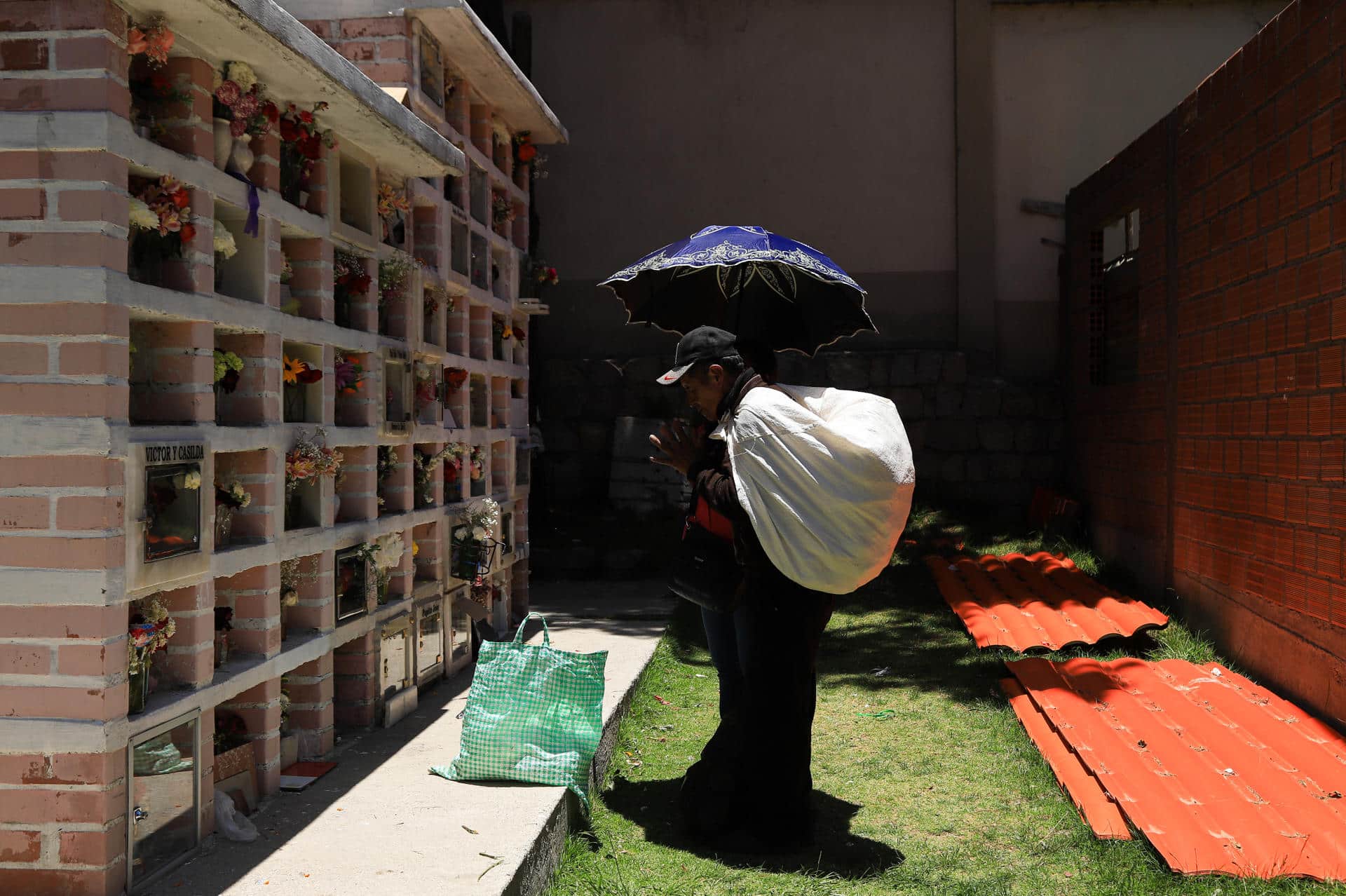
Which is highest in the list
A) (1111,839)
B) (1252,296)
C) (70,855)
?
(1252,296)

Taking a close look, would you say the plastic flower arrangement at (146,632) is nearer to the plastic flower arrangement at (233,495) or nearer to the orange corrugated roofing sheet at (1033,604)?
the plastic flower arrangement at (233,495)

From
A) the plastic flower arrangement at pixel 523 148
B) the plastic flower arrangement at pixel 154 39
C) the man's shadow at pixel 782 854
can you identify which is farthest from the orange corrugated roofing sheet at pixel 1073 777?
the plastic flower arrangement at pixel 523 148

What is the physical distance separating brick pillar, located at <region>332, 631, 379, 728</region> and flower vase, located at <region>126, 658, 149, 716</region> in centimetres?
139

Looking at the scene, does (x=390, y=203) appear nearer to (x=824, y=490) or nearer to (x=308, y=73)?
(x=308, y=73)

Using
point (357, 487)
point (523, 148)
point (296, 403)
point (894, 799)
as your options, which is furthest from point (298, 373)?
point (523, 148)

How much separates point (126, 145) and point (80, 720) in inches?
50.9

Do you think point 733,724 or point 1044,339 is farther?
point 1044,339

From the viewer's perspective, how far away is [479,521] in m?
5.37

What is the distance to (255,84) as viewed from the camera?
3396 mm

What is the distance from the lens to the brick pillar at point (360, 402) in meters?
4.20

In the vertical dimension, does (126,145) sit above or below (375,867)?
above

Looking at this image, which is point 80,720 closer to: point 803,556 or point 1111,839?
point 803,556

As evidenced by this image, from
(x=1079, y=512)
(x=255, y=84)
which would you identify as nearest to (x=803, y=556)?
(x=255, y=84)

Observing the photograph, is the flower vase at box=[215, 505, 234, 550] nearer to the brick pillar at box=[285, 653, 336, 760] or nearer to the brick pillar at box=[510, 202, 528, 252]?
the brick pillar at box=[285, 653, 336, 760]
